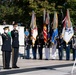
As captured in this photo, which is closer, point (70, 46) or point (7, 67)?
point (7, 67)

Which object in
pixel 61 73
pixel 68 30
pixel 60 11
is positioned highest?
pixel 60 11

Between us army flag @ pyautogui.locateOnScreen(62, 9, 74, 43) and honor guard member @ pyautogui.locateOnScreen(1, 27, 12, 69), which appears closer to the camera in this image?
honor guard member @ pyautogui.locateOnScreen(1, 27, 12, 69)

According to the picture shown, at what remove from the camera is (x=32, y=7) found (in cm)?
3183

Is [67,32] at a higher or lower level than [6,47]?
higher

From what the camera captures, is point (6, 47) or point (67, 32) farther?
point (67, 32)

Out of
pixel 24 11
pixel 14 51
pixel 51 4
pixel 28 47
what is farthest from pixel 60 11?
pixel 14 51

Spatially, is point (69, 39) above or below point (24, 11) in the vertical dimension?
below

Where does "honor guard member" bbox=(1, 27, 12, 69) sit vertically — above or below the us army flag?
below

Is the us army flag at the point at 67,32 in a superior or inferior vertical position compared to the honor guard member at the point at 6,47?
superior

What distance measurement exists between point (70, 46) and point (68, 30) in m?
1.07

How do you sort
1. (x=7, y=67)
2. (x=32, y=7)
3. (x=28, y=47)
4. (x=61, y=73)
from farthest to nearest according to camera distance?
1. (x=32, y=7)
2. (x=28, y=47)
3. (x=7, y=67)
4. (x=61, y=73)

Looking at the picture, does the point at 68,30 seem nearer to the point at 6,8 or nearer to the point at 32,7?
the point at 32,7

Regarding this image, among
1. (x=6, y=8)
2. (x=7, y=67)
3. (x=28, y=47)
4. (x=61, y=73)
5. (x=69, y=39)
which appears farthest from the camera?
(x=6, y=8)

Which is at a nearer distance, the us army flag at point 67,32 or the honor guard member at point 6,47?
the honor guard member at point 6,47
